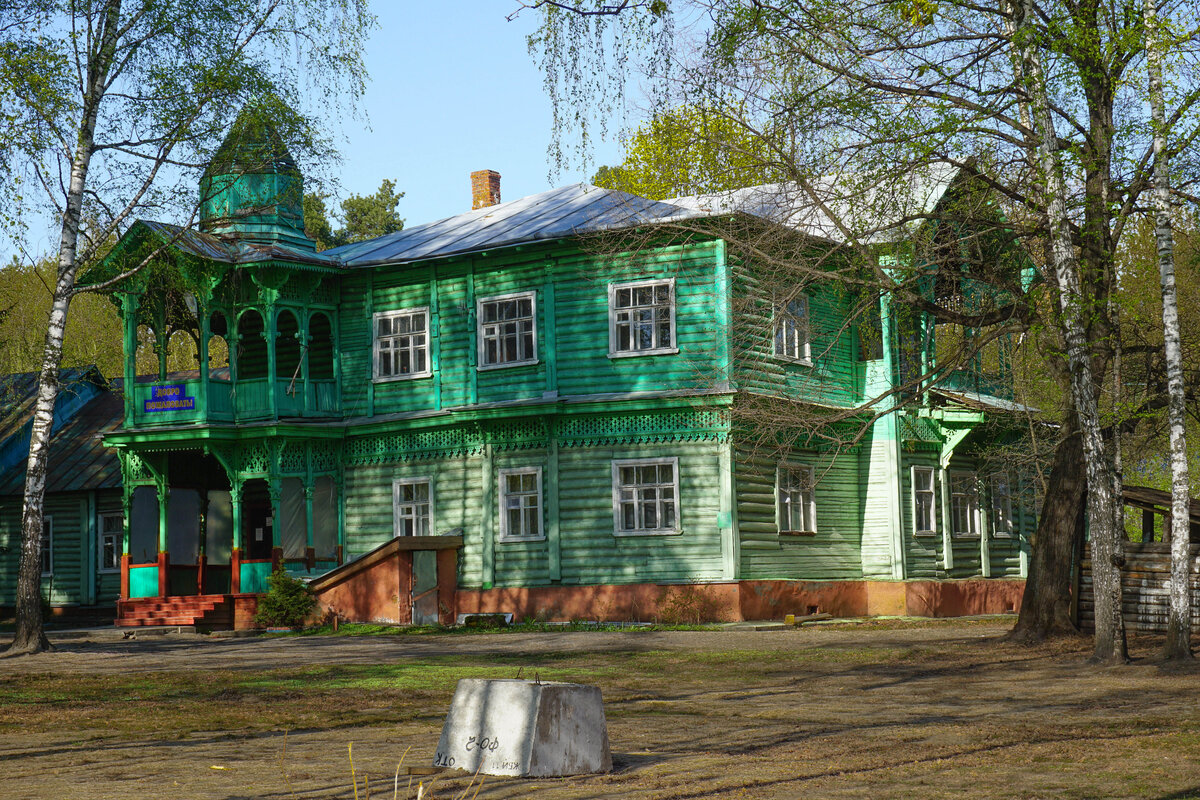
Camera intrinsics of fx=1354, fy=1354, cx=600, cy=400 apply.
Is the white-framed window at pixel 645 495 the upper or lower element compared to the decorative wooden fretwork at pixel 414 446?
lower

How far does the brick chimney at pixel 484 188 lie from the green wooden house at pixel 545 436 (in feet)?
17.0

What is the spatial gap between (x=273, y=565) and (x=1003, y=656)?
1556 centimetres

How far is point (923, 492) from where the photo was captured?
2838 cm

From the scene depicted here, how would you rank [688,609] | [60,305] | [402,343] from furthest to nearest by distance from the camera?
1. [402,343]
2. [688,609]
3. [60,305]

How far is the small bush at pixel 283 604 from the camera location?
83.8 ft

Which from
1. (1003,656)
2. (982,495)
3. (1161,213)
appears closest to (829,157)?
(1161,213)

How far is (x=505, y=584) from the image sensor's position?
26.4 m

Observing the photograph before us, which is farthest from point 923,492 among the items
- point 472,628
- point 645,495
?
point 472,628

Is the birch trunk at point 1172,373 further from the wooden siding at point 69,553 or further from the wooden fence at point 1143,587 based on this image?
the wooden siding at point 69,553

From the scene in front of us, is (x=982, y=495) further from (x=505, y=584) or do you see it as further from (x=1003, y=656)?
(x=1003, y=656)

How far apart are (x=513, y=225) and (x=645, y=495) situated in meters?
6.64

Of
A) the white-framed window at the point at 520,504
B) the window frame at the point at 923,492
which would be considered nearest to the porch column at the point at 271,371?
the white-framed window at the point at 520,504

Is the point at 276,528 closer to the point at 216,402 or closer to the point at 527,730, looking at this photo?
the point at 216,402

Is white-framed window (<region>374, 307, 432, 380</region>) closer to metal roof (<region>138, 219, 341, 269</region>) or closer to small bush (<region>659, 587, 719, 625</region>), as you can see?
metal roof (<region>138, 219, 341, 269</region>)
